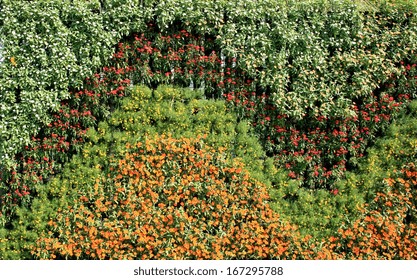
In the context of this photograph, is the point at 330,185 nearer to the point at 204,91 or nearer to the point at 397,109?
the point at 397,109

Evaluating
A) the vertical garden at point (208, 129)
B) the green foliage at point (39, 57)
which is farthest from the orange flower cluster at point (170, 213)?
the green foliage at point (39, 57)

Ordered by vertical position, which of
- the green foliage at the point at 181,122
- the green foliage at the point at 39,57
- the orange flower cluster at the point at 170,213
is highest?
the green foliage at the point at 39,57

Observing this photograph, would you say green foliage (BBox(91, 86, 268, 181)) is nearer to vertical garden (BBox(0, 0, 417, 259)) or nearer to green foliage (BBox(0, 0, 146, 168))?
vertical garden (BBox(0, 0, 417, 259))

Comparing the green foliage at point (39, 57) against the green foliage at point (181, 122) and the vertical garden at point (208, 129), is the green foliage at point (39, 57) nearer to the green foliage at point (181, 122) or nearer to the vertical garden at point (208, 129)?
the vertical garden at point (208, 129)

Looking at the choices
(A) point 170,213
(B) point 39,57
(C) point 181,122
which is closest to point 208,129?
(C) point 181,122

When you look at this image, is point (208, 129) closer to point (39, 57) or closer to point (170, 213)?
point (170, 213)

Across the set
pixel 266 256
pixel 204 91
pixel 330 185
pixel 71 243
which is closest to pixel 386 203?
pixel 330 185
